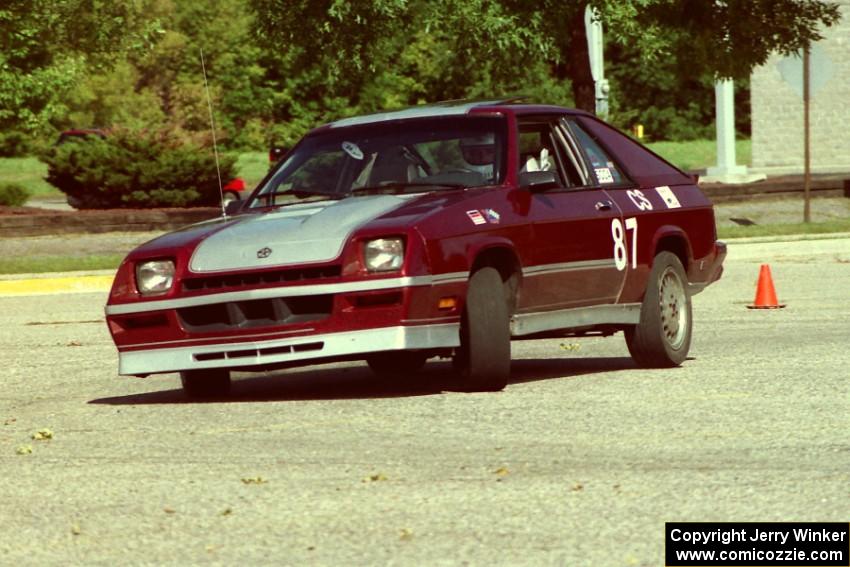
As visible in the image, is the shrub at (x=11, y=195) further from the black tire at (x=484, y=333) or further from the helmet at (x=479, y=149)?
the black tire at (x=484, y=333)

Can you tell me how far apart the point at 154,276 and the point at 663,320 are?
3.31 metres

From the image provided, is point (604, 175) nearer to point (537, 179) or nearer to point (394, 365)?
point (537, 179)

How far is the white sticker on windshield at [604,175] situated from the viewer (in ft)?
38.9

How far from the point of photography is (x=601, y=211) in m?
11.6

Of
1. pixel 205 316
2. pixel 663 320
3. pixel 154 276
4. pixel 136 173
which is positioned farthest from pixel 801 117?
pixel 205 316

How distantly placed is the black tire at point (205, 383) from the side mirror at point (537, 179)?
2015mm

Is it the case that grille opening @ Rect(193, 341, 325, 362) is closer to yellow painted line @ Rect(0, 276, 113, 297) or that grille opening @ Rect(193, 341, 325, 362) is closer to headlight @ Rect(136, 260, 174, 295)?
headlight @ Rect(136, 260, 174, 295)

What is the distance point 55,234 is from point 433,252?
1942cm

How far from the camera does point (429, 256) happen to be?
33.1 ft

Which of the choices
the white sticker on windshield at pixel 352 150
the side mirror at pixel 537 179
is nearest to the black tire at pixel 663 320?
the side mirror at pixel 537 179

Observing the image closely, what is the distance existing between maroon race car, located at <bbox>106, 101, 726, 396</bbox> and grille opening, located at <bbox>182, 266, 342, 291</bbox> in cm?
1

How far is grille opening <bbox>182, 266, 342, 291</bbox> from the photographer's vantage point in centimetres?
1010

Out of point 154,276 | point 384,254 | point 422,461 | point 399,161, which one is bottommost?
point 422,461

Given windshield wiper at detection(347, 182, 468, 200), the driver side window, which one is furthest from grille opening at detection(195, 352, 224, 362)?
the driver side window
